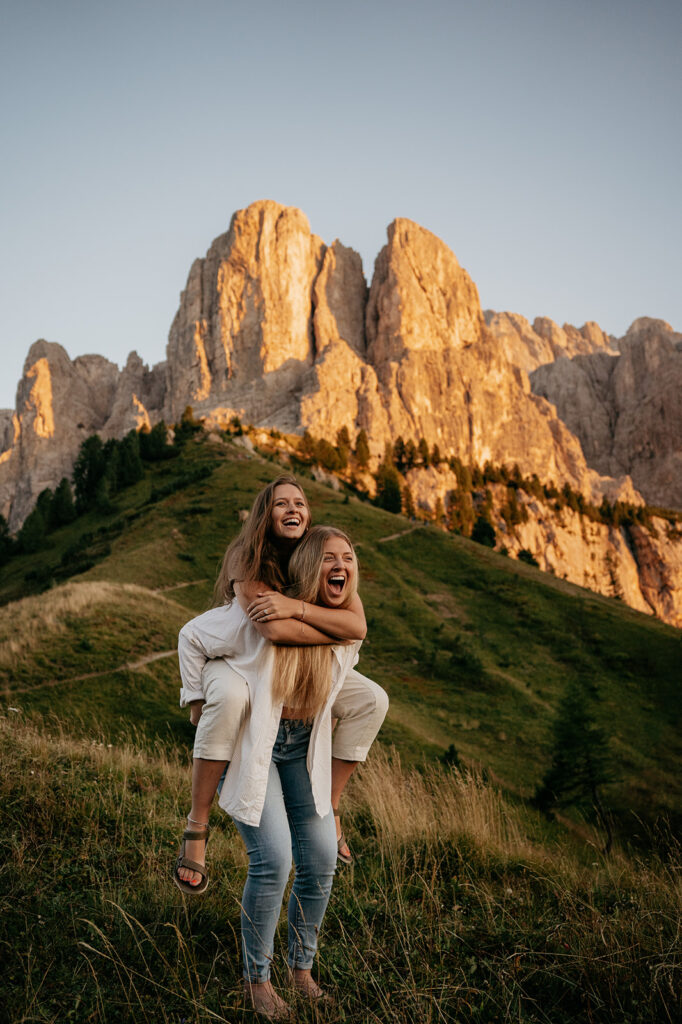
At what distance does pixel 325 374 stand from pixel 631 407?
90.3 metres

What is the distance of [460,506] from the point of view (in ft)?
344

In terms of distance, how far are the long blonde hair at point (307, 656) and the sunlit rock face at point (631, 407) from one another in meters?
158

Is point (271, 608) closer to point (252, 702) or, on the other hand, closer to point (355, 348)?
point (252, 702)

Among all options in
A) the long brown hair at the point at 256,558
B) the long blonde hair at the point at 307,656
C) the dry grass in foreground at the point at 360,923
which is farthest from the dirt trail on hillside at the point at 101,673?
the long blonde hair at the point at 307,656

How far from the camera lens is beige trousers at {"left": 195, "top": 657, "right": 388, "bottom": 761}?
10.2 feet

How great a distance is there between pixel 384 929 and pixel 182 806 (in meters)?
2.49

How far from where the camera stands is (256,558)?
3.57m

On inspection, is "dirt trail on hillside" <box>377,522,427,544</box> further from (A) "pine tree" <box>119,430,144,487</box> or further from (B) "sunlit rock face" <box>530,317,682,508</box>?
(B) "sunlit rock face" <box>530,317,682,508</box>

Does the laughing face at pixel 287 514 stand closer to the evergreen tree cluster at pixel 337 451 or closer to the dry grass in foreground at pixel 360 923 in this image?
the dry grass in foreground at pixel 360 923

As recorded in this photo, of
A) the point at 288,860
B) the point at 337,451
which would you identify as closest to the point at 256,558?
the point at 288,860

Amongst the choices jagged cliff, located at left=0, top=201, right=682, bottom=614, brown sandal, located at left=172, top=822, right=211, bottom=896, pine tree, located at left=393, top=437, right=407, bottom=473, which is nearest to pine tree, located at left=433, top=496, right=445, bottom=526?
pine tree, located at left=393, top=437, right=407, bottom=473

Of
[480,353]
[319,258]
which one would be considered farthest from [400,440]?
[319,258]

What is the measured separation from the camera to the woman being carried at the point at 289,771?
3.02 m

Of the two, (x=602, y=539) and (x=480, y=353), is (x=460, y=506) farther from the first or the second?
(x=480, y=353)
